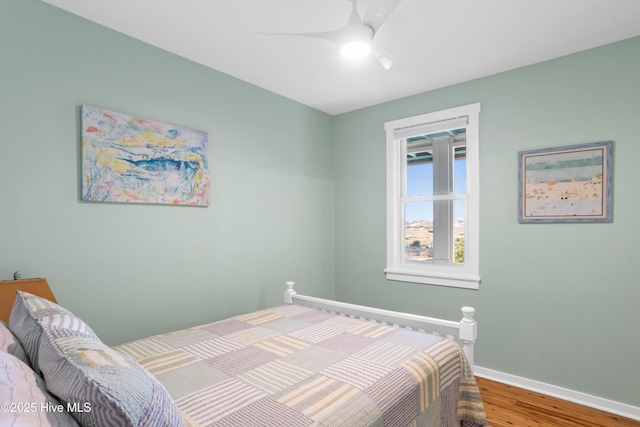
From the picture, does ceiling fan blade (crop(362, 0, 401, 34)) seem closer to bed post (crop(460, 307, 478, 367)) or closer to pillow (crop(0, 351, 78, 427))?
bed post (crop(460, 307, 478, 367))

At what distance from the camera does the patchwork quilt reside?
1.21 m

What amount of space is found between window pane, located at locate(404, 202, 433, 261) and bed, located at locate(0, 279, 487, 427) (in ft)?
4.27

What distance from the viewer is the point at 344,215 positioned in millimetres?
3924

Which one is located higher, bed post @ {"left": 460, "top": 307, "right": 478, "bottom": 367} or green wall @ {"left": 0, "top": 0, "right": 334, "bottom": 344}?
green wall @ {"left": 0, "top": 0, "right": 334, "bottom": 344}

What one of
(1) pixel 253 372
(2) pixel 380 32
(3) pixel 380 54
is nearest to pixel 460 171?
(2) pixel 380 32

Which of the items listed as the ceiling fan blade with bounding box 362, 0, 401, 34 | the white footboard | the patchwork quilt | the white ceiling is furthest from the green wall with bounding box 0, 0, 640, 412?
the ceiling fan blade with bounding box 362, 0, 401, 34

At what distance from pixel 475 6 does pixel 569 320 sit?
2.34 m

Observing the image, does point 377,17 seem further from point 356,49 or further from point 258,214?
point 258,214

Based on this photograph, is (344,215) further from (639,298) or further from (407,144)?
(639,298)

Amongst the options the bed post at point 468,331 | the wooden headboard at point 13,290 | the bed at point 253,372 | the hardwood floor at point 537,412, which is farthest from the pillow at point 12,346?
the hardwood floor at point 537,412

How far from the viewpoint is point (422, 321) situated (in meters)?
2.16

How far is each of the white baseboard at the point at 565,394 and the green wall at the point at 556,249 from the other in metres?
0.04

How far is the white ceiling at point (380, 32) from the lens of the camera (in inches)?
78.0

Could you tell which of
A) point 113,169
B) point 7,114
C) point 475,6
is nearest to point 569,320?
point 475,6
